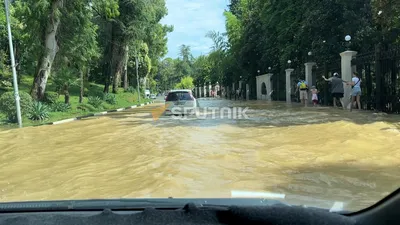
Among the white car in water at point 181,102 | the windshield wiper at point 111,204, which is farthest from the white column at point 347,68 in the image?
the windshield wiper at point 111,204

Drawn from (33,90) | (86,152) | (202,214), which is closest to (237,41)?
(33,90)

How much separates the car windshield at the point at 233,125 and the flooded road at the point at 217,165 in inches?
1.1

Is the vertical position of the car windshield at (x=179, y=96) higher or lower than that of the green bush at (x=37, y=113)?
higher

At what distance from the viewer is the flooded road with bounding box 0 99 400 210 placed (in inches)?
231

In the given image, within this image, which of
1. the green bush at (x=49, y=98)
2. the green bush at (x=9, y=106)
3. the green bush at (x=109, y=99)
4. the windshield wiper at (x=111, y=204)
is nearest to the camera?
the windshield wiper at (x=111, y=204)

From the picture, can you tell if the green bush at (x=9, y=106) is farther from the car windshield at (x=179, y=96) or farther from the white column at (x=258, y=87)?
the white column at (x=258, y=87)

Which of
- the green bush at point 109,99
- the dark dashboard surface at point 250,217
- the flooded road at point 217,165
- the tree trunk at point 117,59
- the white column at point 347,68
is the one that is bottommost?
the flooded road at point 217,165

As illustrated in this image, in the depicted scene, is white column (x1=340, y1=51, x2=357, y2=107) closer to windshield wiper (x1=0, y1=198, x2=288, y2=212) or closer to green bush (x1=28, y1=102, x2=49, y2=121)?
green bush (x1=28, y1=102, x2=49, y2=121)

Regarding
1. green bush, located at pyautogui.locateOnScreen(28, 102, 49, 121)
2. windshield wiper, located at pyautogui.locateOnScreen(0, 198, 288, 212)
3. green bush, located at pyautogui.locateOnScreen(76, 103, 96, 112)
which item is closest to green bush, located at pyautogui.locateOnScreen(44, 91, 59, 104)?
green bush, located at pyautogui.locateOnScreen(76, 103, 96, 112)

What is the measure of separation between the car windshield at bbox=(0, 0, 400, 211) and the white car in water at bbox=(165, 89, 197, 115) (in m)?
0.05

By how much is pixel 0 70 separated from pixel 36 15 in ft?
56.1

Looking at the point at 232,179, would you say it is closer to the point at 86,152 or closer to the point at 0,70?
the point at 86,152

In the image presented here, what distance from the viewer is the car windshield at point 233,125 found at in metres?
6.25

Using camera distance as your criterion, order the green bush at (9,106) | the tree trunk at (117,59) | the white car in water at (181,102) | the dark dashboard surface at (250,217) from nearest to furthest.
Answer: the dark dashboard surface at (250,217)
the white car in water at (181,102)
the green bush at (9,106)
the tree trunk at (117,59)
